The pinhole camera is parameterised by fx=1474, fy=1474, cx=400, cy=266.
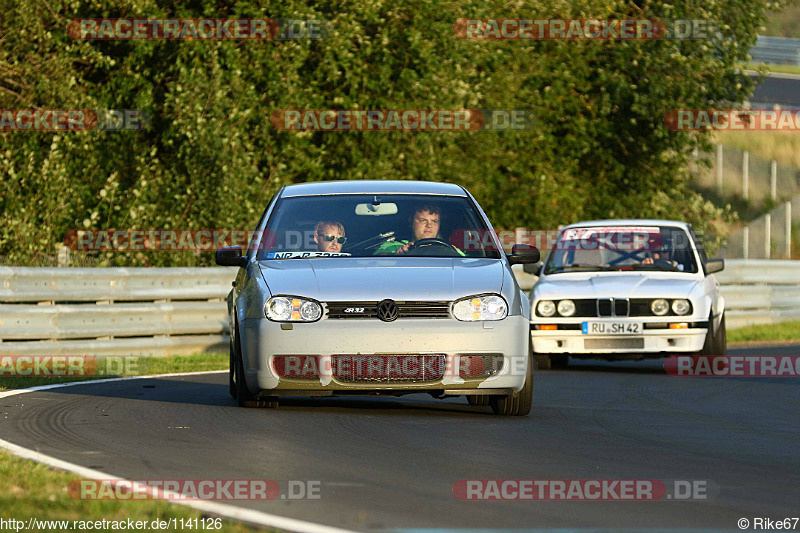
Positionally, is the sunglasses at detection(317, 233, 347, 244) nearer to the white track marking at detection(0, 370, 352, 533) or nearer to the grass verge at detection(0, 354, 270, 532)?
the white track marking at detection(0, 370, 352, 533)

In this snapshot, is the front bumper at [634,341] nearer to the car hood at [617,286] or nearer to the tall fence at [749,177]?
the car hood at [617,286]

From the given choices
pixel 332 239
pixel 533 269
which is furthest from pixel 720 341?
pixel 332 239

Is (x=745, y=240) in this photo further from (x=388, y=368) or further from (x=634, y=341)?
(x=388, y=368)

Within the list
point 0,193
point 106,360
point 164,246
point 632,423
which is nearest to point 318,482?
point 632,423

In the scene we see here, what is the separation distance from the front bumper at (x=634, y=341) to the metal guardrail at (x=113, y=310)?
413 cm

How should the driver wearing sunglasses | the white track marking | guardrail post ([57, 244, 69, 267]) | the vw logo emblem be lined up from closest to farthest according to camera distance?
the white track marking → the vw logo emblem → the driver wearing sunglasses → guardrail post ([57, 244, 69, 267])

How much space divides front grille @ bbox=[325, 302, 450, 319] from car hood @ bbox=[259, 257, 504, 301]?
38 millimetres

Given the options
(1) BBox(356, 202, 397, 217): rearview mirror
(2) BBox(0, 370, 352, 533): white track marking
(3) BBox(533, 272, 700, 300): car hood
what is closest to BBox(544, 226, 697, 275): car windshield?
(3) BBox(533, 272, 700, 300): car hood

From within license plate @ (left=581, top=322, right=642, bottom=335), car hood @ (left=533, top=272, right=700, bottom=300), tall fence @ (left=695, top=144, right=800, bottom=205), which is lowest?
tall fence @ (left=695, top=144, right=800, bottom=205)

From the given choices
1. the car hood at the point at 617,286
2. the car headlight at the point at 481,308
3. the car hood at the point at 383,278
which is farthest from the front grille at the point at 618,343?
the car headlight at the point at 481,308

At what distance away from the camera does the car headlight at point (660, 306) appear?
49.7ft

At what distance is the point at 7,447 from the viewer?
8.21 meters

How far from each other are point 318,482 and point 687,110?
79.1ft

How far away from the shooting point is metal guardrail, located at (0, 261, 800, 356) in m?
15.2
